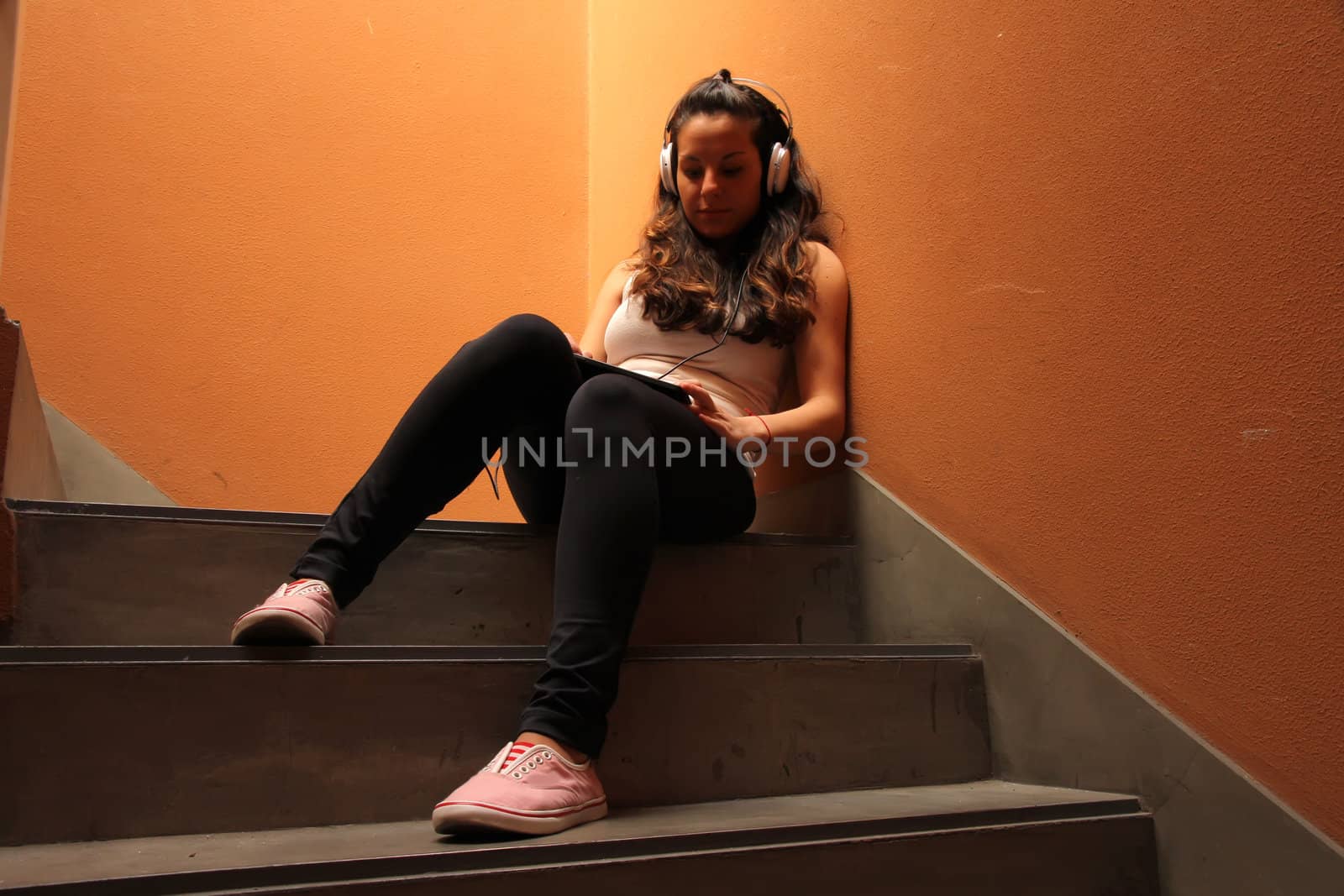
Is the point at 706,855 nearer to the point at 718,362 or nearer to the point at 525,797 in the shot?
A: the point at 525,797

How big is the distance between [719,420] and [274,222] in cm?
124

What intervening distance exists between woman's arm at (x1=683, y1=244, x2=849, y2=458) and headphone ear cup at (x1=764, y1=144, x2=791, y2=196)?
108mm

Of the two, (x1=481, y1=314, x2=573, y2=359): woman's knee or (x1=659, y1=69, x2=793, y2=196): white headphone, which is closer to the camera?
(x1=481, y1=314, x2=573, y2=359): woman's knee

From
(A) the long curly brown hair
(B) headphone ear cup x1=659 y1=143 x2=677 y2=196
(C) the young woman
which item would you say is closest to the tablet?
(C) the young woman

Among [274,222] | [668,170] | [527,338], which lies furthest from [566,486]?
[274,222]

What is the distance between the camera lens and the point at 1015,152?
1104 millimetres

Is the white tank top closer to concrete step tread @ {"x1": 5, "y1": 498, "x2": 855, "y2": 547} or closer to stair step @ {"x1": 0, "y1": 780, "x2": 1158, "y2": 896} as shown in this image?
concrete step tread @ {"x1": 5, "y1": 498, "x2": 855, "y2": 547}

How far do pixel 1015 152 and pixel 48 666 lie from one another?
108 centimetres

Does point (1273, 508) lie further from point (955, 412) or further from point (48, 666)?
point (48, 666)

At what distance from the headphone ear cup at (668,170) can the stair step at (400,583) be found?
1.97 ft

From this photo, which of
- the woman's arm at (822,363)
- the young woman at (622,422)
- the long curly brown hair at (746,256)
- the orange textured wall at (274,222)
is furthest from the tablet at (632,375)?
the orange textured wall at (274,222)

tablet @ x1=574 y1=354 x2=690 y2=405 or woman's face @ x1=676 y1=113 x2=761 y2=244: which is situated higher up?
woman's face @ x1=676 y1=113 x2=761 y2=244

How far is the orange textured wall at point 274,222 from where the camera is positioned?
181 cm

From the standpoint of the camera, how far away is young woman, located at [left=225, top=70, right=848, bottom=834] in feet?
2.78
